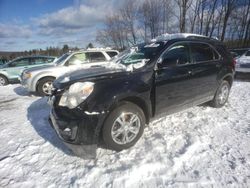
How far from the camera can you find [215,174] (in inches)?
103

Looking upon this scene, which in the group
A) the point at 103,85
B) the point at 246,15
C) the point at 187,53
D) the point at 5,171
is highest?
the point at 246,15

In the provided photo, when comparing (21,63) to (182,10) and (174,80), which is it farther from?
(182,10)

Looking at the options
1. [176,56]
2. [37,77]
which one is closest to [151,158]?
[176,56]

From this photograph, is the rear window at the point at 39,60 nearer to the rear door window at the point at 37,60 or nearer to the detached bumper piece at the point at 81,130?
the rear door window at the point at 37,60

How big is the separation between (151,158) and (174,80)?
1.52 m

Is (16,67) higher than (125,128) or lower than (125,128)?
higher

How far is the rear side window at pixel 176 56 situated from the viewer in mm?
3633

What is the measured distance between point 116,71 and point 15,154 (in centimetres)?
220

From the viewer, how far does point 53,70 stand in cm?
736

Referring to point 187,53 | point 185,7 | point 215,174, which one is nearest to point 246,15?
point 185,7

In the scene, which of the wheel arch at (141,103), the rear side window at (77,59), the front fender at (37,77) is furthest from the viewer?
the rear side window at (77,59)

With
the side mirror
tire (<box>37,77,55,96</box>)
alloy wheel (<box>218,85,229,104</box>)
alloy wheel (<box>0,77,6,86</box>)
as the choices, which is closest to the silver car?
tire (<box>37,77,55,96</box>)

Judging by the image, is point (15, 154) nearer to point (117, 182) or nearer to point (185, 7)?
point (117, 182)

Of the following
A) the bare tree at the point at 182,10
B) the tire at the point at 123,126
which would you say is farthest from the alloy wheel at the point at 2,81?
the bare tree at the point at 182,10
